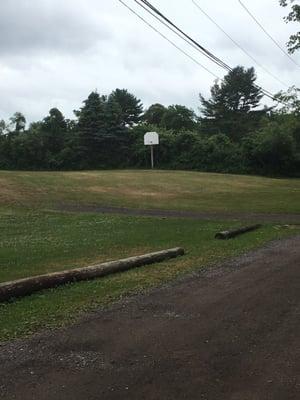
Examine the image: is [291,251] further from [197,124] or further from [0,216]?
[197,124]

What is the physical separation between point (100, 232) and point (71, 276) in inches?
356

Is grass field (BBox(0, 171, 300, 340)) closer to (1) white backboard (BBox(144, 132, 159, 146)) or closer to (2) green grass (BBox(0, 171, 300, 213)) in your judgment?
(2) green grass (BBox(0, 171, 300, 213))

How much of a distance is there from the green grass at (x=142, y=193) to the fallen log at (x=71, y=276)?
49.7 feet

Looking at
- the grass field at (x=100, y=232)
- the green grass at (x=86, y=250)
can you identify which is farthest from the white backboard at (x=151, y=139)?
the green grass at (x=86, y=250)

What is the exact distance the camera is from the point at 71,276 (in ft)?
34.3

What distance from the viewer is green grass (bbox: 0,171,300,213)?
1171 inches

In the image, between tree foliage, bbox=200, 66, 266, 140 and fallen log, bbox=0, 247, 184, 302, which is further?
tree foliage, bbox=200, 66, 266, 140

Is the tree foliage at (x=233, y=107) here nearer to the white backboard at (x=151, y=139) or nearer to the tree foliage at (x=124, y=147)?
the tree foliage at (x=124, y=147)

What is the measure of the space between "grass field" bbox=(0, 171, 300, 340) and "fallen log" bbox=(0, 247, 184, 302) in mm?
199

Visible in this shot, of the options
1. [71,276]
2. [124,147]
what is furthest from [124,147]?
[71,276]

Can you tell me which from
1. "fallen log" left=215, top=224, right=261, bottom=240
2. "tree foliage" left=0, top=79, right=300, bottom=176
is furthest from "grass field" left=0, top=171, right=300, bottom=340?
"tree foliage" left=0, top=79, right=300, bottom=176

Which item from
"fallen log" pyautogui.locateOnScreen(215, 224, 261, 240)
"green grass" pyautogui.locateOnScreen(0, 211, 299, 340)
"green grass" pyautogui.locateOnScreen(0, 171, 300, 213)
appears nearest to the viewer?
"green grass" pyautogui.locateOnScreen(0, 211, 299, 340)

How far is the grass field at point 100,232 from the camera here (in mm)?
9094

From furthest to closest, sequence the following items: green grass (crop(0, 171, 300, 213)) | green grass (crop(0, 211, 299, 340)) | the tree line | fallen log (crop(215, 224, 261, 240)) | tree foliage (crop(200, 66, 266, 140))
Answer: tree foliage (crop(200, 66, 266, 140)) < the tree line < green grass (crop(0, 171, 300, 213)) < fallen log (crop(215, 224, 261, 240)) < green grass (crop(0, 211, 299, 340))
